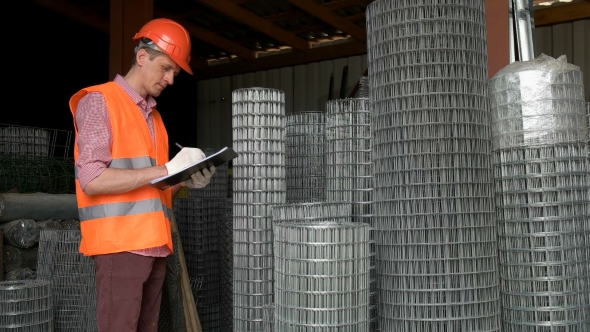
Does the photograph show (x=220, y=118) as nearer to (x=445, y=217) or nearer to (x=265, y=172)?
(x=265, y=172)

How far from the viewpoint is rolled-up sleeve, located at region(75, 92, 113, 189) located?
2.52 m

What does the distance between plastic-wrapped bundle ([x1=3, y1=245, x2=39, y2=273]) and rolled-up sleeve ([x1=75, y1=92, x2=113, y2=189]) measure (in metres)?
3.25

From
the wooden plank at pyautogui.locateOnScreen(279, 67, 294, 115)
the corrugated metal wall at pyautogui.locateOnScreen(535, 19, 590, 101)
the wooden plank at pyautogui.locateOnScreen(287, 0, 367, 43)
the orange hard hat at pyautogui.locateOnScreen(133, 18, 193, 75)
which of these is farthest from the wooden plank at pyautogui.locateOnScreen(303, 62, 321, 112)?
the orange hard hat at pyautogui.locateOnScreen(133, 18, 193, 75)

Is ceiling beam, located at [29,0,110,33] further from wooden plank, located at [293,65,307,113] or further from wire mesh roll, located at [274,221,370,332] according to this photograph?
wire mesh roll, located at [274,221,370,332]

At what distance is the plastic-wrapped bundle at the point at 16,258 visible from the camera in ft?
17.4

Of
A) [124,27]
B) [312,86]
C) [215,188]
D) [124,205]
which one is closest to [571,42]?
[312,86]

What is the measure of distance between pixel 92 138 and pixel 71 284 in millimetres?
2507

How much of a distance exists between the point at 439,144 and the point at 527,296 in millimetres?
1094

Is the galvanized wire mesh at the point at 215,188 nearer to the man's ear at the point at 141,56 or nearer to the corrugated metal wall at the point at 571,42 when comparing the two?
the man's ear at the point at 141,56

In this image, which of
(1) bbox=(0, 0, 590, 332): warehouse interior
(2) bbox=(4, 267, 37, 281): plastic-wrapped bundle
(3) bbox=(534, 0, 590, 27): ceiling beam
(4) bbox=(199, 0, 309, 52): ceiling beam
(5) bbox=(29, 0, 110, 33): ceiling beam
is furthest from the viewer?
(5) bbox=(29, 0, 110, 33): ceiling beam

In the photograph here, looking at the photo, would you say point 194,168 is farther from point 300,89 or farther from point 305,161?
point 300,89

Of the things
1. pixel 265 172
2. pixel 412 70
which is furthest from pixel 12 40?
pixel 412 70

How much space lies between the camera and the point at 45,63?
43.0 ft

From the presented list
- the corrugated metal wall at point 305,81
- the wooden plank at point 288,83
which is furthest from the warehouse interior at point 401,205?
the wooden plank at point 288,83
